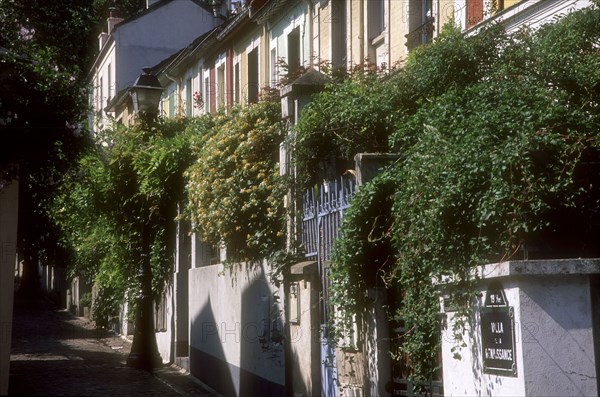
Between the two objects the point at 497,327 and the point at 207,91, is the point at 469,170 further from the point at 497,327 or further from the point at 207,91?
the point at 207,91

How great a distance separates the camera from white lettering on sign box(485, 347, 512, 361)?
6715 millimetres

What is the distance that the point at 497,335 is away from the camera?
270 inches

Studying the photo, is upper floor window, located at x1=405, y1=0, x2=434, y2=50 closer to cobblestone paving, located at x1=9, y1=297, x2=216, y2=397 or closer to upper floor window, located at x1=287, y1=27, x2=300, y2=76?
upper floor window, located at x1=287, y1=27, x2=300, y2=76

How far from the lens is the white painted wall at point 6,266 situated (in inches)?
446

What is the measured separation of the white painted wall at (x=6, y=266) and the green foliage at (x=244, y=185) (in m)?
3.00

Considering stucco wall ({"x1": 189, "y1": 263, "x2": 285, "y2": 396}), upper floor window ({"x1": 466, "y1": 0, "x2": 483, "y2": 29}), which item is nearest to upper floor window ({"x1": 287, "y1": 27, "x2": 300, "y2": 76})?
stucco wall ({"x1": 189, "y1": 263, "x2": 285, "y2": 396})

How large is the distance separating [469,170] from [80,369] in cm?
1101

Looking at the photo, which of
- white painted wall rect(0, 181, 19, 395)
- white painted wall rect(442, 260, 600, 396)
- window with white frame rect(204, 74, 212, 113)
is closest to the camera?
white painted wall rect(442, 260, 600, 396)

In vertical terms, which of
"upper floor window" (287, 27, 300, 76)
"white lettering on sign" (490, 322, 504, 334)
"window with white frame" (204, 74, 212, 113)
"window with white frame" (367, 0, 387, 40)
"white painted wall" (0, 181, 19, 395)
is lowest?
"white lettering on sign" (490, 322, 504, 334)

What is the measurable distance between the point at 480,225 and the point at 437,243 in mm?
501

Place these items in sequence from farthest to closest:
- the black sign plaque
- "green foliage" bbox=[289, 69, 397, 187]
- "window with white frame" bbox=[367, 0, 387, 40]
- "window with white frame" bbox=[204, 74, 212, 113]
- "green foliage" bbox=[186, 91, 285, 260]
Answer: "window with white frame" bbox=[204, 74, 212, 113], "window with white frame" bbox=[367, 0, 387, 40], "green foliage" bbox=[186, 91, 285, 260], "green foliage" bbox=[289, 69, 397, 187], the black sign plaque

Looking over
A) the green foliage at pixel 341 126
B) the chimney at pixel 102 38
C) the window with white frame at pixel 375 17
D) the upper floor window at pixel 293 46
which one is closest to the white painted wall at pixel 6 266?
the green foliage at pixel 341 126

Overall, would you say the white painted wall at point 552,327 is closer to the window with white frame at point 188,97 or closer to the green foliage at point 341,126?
the green foliage at point 341,126

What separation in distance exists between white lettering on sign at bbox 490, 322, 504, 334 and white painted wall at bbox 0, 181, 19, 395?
6.23 m
